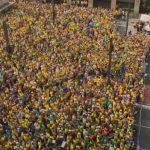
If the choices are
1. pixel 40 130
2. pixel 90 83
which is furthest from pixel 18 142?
pixel 90 83

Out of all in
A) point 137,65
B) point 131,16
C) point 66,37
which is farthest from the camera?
point 131,16

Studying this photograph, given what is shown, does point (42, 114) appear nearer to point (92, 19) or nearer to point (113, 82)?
point (113, 82)

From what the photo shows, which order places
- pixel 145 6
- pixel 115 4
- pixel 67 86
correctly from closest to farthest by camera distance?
pixel 67 86 < pixel 145 6 < pixel 115 4

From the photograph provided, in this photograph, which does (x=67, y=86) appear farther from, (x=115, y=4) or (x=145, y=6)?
(x=145, y=6)

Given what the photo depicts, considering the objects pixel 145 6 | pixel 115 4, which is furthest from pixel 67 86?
pixel 145 6

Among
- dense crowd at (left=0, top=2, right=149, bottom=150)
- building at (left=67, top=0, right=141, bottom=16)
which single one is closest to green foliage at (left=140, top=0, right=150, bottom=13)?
building at (left=67, top=0, right=141, bottom=16)

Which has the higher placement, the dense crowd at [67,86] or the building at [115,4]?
the building at [115,4]

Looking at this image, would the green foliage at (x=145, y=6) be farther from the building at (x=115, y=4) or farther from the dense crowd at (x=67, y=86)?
the dense crowd at (x=67, y=86)

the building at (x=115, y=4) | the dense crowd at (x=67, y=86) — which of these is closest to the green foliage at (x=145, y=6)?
the building at (x=115, y=4)

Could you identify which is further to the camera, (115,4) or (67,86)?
(115,4)
